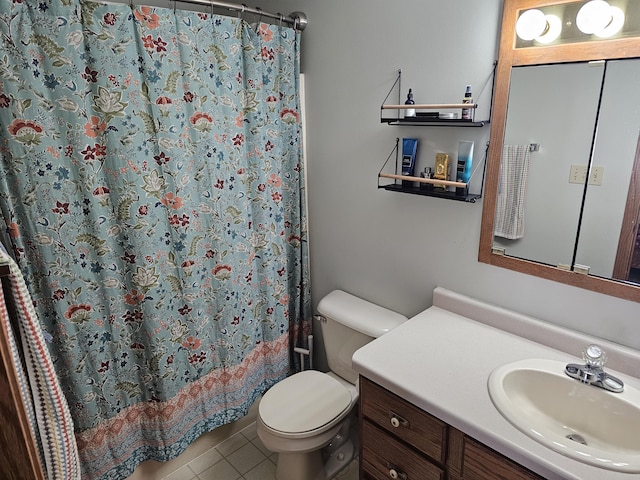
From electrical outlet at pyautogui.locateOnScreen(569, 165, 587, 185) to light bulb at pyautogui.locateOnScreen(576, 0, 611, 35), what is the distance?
0.38m

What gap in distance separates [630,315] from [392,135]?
1.04 m

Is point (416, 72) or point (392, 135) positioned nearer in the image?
point (416, 72)

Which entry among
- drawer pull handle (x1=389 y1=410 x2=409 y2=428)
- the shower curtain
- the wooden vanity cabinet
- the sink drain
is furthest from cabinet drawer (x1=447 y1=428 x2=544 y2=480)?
the shower curtain

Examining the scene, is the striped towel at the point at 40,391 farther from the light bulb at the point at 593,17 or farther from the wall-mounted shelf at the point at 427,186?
the light bulb at the point at 593,17

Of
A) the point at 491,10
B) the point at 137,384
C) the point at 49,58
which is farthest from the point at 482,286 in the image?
the point at 49,58

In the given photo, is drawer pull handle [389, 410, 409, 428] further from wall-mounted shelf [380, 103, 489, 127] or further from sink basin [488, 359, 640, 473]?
wall-mounted shelf [380, 103, 489, 127]

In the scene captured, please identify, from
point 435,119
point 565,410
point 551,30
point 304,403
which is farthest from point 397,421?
point 551,30

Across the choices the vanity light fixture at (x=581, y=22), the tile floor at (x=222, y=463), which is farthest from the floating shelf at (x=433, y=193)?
the tile floor at (x=222, y=463)

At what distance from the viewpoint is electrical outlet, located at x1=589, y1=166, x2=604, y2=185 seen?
1239 mm

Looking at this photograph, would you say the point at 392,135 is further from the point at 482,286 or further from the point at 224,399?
the point at 224,399

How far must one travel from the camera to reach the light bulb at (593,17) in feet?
3.80

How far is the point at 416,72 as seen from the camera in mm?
1615

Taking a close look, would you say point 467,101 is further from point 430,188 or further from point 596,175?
point 596,175

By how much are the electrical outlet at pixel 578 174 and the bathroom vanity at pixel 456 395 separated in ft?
1.62
